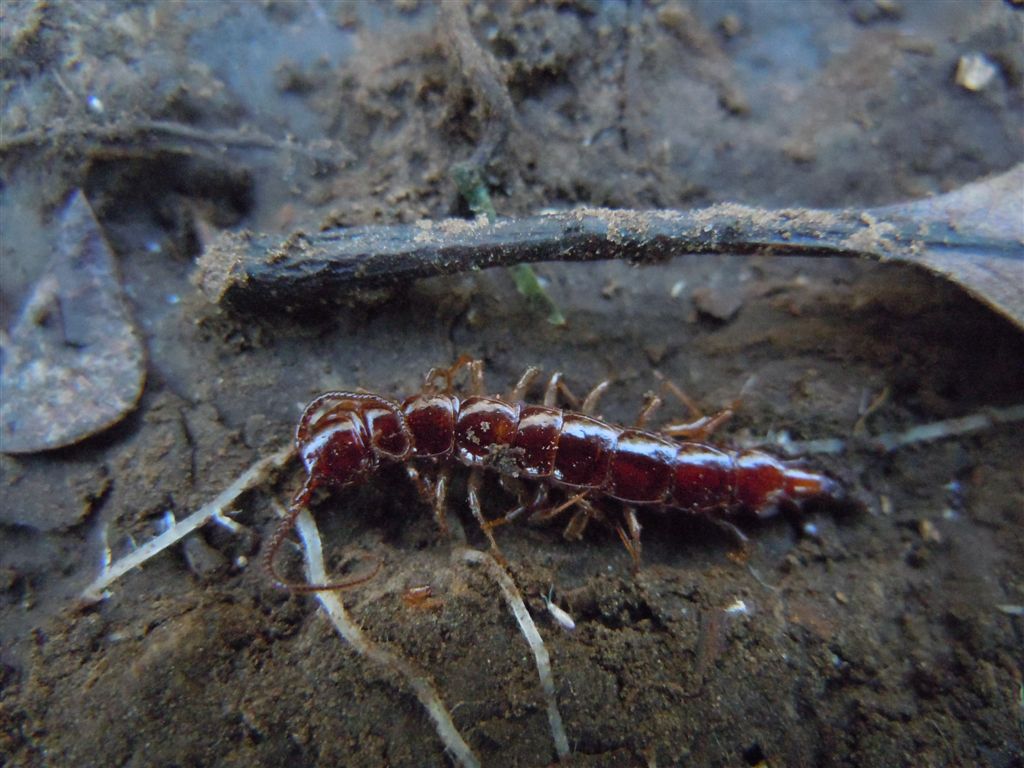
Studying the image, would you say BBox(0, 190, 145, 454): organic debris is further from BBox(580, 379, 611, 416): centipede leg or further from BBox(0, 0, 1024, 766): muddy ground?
BBox(580, 379, 611, 416): centipede leg

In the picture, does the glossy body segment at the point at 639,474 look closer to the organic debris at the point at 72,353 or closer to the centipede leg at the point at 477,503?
the centipede leg at the point at 477,503

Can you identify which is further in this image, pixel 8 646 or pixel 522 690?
pixel 8 646

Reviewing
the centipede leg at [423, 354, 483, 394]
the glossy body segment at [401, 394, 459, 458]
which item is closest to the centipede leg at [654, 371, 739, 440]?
the centipede leg at [423, 354, 483, 394]

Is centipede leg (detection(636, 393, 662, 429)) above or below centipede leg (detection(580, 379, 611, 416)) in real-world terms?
below

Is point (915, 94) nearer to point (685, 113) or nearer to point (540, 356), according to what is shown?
point (685, 113)

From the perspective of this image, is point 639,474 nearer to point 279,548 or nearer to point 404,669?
point 404,669

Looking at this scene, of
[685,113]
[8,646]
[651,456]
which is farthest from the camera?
[685,113]

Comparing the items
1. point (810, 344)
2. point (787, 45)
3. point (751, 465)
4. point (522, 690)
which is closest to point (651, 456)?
point (751, 465)
